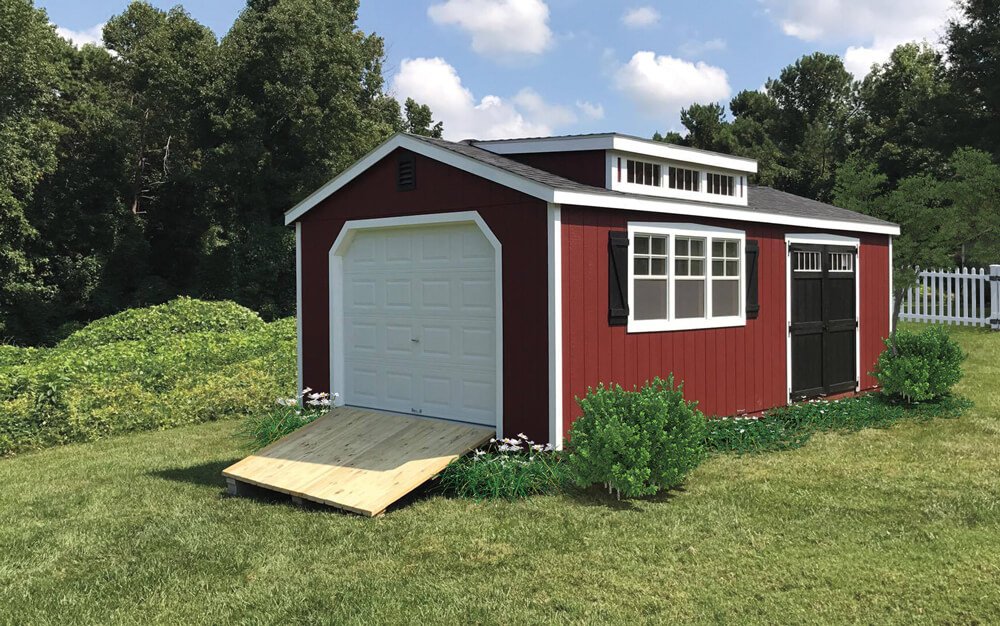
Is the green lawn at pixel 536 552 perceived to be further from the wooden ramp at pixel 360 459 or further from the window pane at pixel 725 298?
the window pane at pixel 725 298

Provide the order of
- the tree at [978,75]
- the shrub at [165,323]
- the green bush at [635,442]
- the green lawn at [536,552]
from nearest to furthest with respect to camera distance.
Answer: the green lawn at [536,552], the green bush at [635,442], the shrub at [165,323], the tree at [978,75]

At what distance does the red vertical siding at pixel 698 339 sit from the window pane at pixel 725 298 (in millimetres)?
220

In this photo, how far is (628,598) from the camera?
4.55 m

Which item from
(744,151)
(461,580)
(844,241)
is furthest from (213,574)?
(744,151)

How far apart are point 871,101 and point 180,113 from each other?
28789mm

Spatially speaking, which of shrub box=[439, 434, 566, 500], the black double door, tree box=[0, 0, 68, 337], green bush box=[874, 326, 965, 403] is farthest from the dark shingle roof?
tree box=[0, 0, 68, 337]

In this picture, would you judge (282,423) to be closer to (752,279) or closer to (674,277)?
(674,277)

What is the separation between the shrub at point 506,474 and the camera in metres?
6.77

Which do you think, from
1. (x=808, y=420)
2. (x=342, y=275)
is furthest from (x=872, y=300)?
(x=342, y=275)

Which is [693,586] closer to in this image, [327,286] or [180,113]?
[327,286]

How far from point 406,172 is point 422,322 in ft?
5.35

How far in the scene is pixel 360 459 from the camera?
7.31 meters

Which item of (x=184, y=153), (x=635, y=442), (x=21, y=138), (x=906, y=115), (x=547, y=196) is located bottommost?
(x=635, y=442)

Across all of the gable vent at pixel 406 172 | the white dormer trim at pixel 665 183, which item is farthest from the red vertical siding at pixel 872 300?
the gable vent at pixel 406 172
